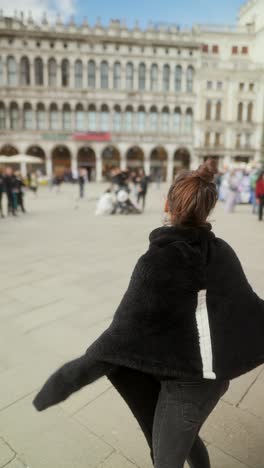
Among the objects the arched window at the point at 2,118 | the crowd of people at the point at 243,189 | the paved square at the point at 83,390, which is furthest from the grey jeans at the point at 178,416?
the arched window at the point at 2,118

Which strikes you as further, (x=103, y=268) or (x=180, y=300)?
(x=103, y=268)

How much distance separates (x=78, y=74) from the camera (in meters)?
45.3

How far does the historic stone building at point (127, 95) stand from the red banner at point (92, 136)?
5.1 inches

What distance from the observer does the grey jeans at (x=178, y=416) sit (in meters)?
1.32

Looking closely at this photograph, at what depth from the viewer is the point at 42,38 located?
43.5 metres

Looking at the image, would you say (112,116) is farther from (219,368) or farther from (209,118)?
(219,368)

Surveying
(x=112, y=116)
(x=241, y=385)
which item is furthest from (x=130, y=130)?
(x=241, y=385)

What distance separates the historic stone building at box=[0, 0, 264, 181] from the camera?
44.2 m

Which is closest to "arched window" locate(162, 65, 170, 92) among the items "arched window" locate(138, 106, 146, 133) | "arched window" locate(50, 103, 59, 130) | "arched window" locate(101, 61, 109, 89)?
"arched window" locate(138, 106, 146, 133)

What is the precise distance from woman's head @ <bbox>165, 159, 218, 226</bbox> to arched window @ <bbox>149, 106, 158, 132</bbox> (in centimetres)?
4742

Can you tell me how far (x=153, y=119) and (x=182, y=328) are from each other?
158 ft

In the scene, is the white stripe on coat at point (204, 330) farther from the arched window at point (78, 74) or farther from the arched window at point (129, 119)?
the arched window at point (78, 74)

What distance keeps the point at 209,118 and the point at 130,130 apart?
35.9 feet

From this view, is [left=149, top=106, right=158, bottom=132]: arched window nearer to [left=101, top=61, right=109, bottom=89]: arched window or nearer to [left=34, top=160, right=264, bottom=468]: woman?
[left=101, top=61, right=109, bottom=89]: arched window
